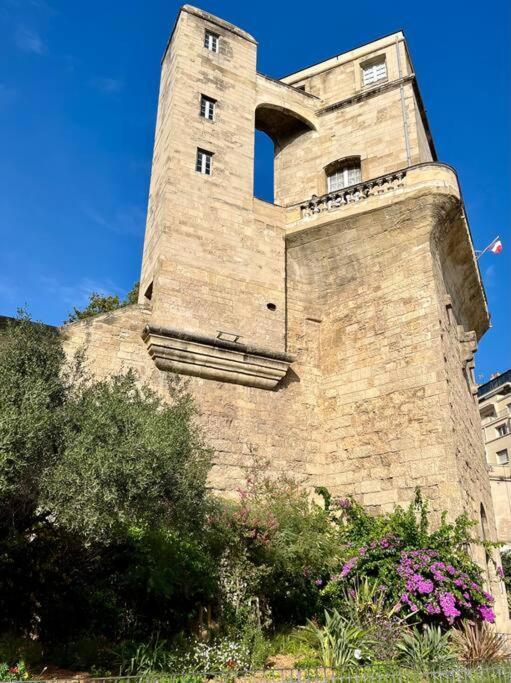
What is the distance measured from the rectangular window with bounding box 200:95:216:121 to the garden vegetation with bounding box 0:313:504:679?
6943 millimetres

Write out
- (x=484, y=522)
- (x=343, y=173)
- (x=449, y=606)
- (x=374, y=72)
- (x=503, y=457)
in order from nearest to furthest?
(x=449, y=606)
(x=484, y=522)
(x=343, y=173)
(x=374, y=72)
(x=503, y=457)

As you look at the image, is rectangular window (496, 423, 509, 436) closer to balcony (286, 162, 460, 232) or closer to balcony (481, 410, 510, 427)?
balcony (481, 410, 510, 427)

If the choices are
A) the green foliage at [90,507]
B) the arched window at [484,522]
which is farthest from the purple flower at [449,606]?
the arched window at [484,522]

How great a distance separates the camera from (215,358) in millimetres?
10805

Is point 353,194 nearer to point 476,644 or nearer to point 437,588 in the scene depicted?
point 437,588

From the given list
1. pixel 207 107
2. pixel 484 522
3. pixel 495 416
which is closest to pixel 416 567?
pixel 484 522

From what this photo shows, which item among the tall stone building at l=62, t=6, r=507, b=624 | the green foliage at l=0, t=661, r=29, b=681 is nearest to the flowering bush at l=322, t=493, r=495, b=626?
the tall stone building at l=62, t=6, r=507, b=624

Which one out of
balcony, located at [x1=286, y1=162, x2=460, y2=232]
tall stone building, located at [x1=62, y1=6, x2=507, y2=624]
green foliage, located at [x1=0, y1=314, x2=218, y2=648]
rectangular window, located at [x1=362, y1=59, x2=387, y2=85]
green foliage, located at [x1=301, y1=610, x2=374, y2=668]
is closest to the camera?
green foliage, located at [x1=0, y1=314, x2=218, y2=648]

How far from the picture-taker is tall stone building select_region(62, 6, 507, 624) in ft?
34.2

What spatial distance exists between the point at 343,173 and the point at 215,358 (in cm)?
619

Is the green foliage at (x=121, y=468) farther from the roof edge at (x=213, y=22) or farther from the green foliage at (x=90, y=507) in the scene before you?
the roof edge at (x=213, y=22)

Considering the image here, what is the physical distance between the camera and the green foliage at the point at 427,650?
7277mm

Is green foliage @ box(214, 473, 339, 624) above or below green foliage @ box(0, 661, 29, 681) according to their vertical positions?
above

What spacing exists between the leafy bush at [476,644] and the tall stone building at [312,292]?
1649mm
